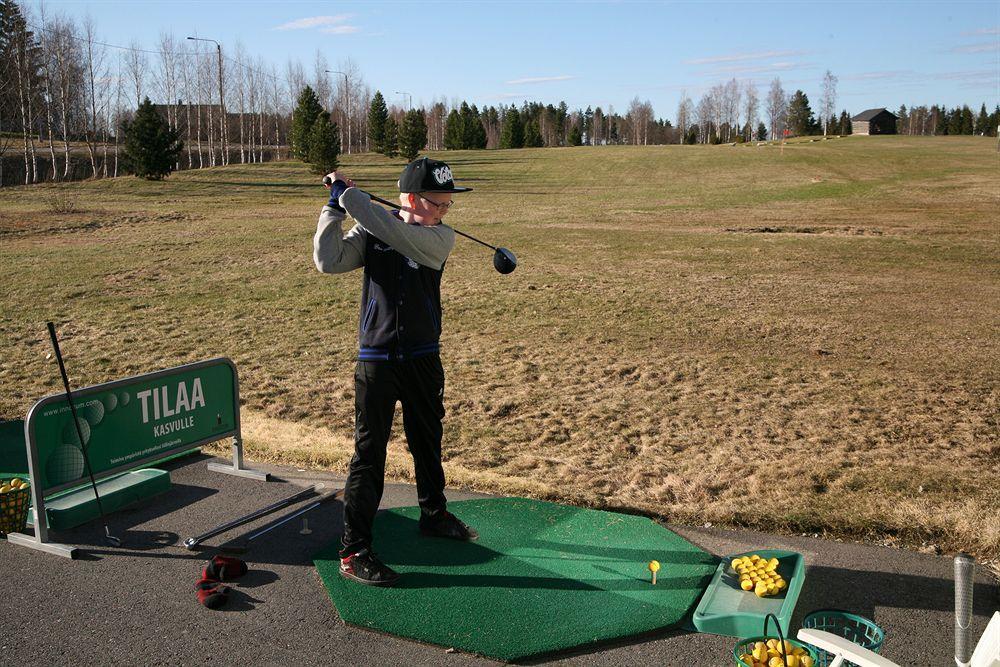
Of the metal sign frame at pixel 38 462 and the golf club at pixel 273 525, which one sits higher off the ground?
the metal sign frame at pixel 38 462

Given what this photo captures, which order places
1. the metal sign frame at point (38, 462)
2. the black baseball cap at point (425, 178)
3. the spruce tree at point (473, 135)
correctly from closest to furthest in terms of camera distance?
the black baseball cap at point (425, 178) → the metal sign frame at point (38, 462) → the spruce tree at point (473, 135)

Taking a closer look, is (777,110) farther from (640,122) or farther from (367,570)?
(367,570)

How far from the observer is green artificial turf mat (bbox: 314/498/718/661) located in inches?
167

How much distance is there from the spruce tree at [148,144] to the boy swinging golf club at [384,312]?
48.8m

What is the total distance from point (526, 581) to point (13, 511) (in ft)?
10.7

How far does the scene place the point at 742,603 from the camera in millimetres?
4371

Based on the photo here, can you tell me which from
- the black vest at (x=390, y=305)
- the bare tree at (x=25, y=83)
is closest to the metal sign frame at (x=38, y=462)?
the black vest at (x=390, y=305)

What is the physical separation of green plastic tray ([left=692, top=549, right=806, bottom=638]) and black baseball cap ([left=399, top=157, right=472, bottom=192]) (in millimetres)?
2625

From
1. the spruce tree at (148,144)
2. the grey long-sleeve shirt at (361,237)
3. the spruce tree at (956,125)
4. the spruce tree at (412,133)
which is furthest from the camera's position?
the spruce tree at (956,125)

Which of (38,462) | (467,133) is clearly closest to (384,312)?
(38,462)

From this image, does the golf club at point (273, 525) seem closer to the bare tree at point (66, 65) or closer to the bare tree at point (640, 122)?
the bare tree at point (66, 65)

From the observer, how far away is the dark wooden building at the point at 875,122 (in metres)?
123

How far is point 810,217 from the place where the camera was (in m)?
30.8

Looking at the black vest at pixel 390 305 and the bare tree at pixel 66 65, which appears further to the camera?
the bare tree at pixel 66 65
